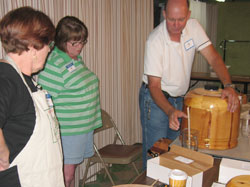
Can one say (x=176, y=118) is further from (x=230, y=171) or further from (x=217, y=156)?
(x=230, y=171)

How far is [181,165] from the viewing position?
1079 mm

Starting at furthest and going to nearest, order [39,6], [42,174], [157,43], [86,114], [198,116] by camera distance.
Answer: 1. [39,6]
2. [86,114]
3. [157,43]
4. [198,116]
5. [42,174]

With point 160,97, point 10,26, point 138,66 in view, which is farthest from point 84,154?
point 138,66

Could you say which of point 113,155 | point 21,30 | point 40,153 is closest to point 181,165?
point 40,153

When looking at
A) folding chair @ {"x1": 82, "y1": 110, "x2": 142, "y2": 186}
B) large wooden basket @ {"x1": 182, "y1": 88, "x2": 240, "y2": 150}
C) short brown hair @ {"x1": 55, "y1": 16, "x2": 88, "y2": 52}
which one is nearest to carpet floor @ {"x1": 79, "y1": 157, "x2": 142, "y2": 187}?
folding chair @ {"x1": 82, "y1": 110, "x2": 142, "y2": 186}

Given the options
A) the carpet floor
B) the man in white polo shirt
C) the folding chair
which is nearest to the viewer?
the man in white polo shirt

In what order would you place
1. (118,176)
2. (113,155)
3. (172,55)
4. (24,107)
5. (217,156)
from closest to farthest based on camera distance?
(24,107)
(217,156)
(172,55)
(113,155)
(118,176)

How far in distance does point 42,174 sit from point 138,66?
2493 mm

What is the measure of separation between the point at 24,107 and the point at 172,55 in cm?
113

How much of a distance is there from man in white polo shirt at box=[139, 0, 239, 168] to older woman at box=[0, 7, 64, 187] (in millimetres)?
818

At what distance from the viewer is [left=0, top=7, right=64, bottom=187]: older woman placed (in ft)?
3.27

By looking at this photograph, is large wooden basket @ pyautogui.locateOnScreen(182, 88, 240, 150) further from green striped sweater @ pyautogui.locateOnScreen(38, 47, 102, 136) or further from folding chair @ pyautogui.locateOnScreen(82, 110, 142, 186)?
folding chair @ pyautogui.locateOnScreen(82, 110, 142, 186)

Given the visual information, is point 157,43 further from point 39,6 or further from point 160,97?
point 39,6

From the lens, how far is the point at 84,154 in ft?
7.09
